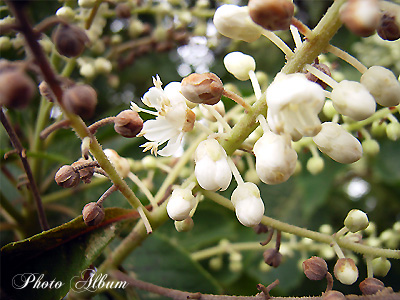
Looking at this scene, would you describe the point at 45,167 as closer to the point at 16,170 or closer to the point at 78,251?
the point at 16,170

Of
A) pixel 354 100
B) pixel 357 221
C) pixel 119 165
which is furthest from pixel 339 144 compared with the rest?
pixel 119 165

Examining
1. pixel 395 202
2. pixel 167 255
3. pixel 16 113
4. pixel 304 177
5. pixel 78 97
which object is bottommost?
pixel 395 202

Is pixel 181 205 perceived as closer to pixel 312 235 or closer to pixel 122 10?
pixel 312 235

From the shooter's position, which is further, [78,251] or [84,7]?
[84,7]

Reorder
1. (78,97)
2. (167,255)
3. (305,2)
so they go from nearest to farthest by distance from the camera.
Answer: (78,97) < (167,255) < (305,2)

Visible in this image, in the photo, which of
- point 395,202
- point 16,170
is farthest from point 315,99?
point 395,202

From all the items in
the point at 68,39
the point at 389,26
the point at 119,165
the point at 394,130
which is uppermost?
the point at 68,39

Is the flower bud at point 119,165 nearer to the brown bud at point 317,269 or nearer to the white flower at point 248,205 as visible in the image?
the white flower at point 248,205
